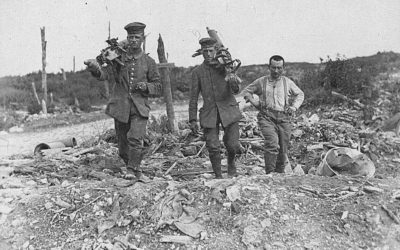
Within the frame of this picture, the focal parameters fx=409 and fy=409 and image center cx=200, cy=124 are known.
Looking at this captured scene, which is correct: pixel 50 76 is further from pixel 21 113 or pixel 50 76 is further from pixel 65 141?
pixel 65 141

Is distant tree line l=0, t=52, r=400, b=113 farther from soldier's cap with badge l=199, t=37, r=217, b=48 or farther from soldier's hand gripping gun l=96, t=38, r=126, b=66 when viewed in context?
soldier's hand gripping gun l=96, t=38, r=126, b=66

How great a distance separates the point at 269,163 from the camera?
5480mm

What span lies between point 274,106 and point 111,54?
2271 millimetres

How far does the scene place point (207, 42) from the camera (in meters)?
5.32

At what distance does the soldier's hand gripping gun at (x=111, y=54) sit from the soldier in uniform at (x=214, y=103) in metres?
1.02

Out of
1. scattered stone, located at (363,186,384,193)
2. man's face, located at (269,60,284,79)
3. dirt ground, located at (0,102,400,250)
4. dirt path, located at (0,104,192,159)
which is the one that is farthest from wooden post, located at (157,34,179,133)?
scattered stone, located at (363,186,384,193)

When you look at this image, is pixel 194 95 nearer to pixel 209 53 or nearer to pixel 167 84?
pixel 209 53

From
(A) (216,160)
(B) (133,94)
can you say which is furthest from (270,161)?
(B) (133,94)

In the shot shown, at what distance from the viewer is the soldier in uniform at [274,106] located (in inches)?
215

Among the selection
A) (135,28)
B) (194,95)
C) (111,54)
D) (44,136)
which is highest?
(135,28)

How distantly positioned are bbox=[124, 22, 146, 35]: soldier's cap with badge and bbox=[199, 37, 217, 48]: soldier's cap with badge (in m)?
0.77

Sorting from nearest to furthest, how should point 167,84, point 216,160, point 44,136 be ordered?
point 216,160, point 167,84, point 44,136

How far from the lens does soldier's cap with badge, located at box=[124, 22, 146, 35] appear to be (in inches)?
203

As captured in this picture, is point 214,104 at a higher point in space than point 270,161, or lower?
higher
